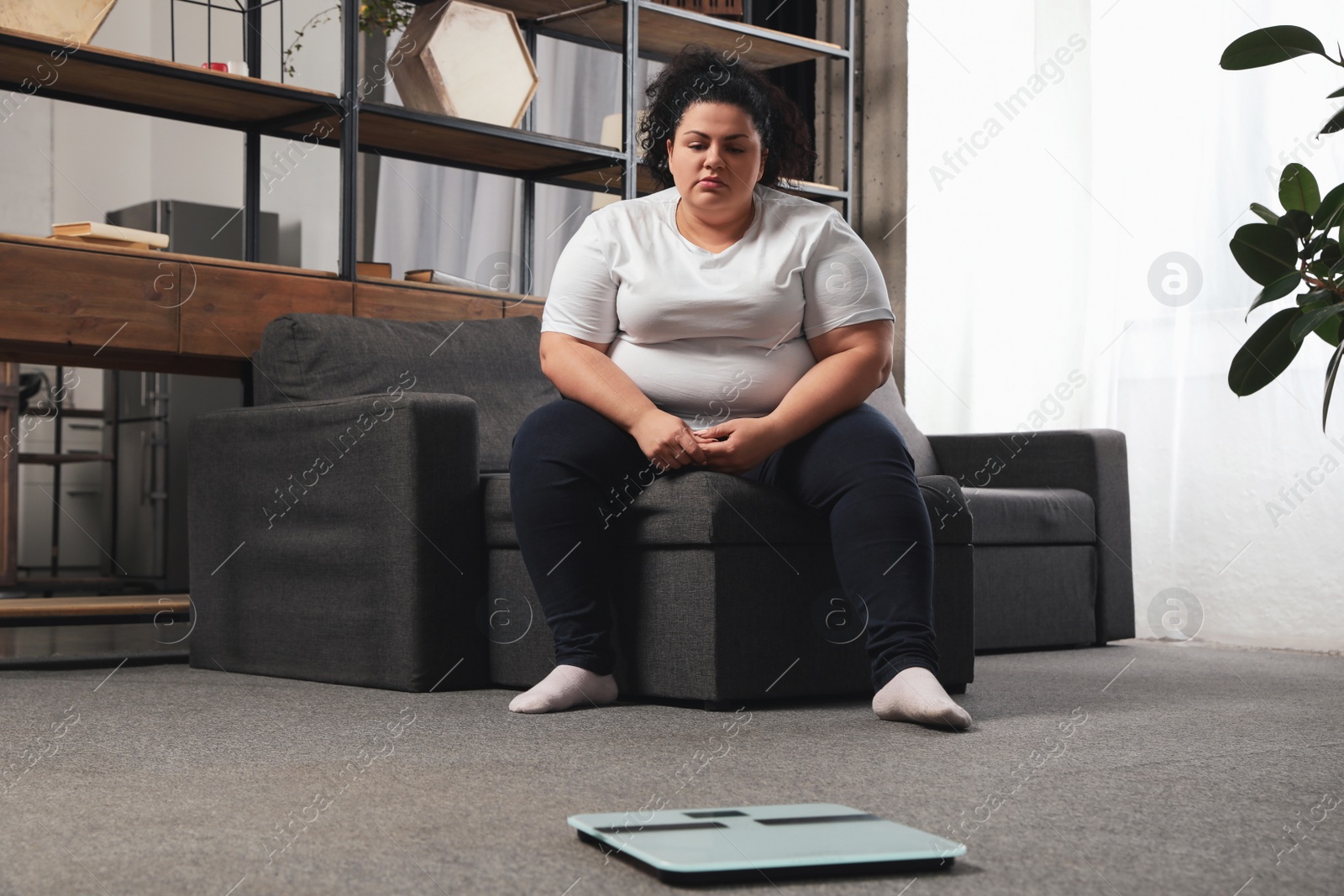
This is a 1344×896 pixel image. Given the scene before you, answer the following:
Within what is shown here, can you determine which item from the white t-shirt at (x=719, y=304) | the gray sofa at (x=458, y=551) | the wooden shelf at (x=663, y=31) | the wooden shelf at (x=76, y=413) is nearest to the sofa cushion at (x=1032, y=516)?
the gray sofa at (x=458, y=551)

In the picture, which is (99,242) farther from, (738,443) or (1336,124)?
(1336,124)

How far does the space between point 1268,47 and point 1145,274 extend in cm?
209

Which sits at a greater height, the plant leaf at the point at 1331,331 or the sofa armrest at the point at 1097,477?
the plant leaf at the point at 1331,331

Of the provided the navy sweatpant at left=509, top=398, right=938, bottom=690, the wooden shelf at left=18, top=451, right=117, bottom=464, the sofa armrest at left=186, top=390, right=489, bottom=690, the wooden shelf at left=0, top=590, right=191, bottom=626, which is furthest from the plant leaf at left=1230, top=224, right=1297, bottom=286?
the wooden shelf at left=18, top=451, right=117, bottom=464

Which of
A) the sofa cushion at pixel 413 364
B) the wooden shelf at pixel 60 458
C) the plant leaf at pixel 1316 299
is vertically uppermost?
the plant leaf at pixel 1316 299

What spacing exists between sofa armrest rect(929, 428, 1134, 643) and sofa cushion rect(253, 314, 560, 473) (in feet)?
3.76

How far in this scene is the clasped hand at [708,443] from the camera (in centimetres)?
186

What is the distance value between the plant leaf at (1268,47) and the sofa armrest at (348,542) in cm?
118

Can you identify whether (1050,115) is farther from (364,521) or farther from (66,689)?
(66,689)

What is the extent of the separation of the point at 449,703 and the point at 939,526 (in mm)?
776

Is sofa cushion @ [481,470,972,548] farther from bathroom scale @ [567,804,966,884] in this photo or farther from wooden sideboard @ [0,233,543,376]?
wooden sideboard @ [0,233,543,376]

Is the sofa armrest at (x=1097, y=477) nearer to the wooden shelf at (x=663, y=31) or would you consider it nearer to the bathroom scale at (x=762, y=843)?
the wooden shelf at (x=663, y=31)

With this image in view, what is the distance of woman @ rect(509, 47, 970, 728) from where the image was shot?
73.1 inches

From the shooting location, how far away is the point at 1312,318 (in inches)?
57.8
